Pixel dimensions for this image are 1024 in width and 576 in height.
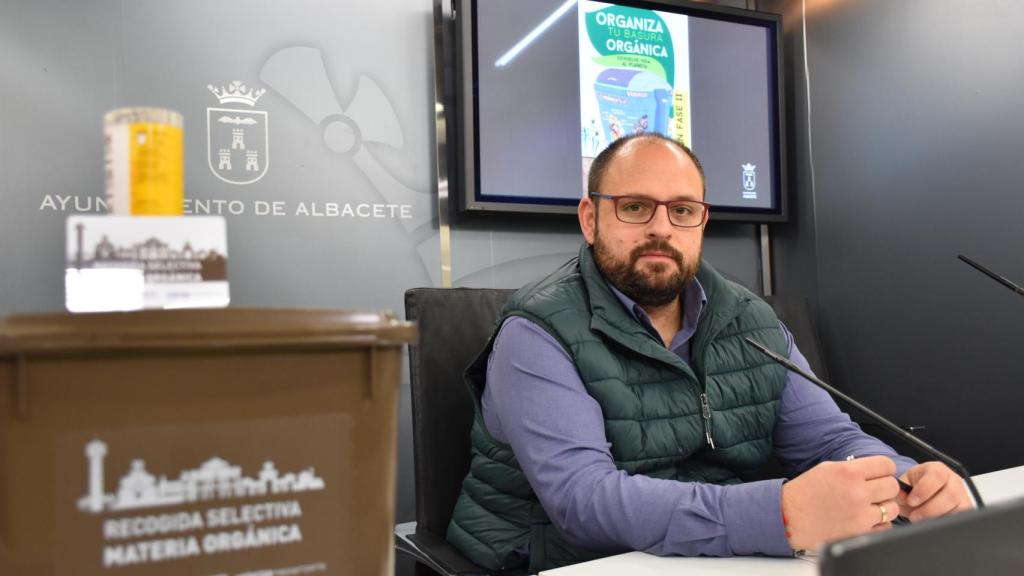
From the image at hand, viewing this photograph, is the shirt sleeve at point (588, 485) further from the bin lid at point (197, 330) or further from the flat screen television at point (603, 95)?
the flat screen television at point (603, 95)

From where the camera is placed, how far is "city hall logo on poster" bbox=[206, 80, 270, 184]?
2.00m

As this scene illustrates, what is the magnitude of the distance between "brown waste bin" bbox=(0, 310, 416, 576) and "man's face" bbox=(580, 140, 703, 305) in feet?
3.11

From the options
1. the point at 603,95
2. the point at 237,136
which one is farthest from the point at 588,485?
the point at 603,95

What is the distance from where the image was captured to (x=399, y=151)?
7.21ft

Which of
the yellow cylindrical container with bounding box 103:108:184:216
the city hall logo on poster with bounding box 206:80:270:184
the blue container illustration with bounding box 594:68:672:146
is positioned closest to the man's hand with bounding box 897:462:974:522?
the yellow cylindrical container with bounding box 103:108:184:216

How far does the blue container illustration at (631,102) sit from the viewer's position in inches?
94.0

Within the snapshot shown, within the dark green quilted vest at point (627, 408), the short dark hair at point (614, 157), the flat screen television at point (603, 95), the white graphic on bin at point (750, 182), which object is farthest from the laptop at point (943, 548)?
the white graphic on bin at point (750, 182)

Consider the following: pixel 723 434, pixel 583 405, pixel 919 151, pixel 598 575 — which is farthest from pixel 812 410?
pixel 919 151

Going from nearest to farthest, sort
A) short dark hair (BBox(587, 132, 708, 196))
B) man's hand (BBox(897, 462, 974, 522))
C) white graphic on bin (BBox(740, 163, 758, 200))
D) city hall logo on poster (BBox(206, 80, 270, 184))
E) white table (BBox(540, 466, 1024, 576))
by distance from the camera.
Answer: white table (BBox(540, 466, 1024, 576)) → man's hand (BBox(897, 462, 974, 522)) → short dark hair (BBox(587, 132, 708, 196)) → city hall logo on poster (BBox(206, 80, 270, 184)) → white graphic on bin (BBox(740, 163, 758, 200))

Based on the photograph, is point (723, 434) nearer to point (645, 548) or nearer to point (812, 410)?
point (812, 410)

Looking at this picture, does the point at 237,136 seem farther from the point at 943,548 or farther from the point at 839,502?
the point at 943,548

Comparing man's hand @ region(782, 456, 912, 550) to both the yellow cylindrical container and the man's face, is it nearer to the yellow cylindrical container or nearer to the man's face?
the man's face

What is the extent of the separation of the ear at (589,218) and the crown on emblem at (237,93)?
98cm

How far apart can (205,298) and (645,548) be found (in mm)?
720
